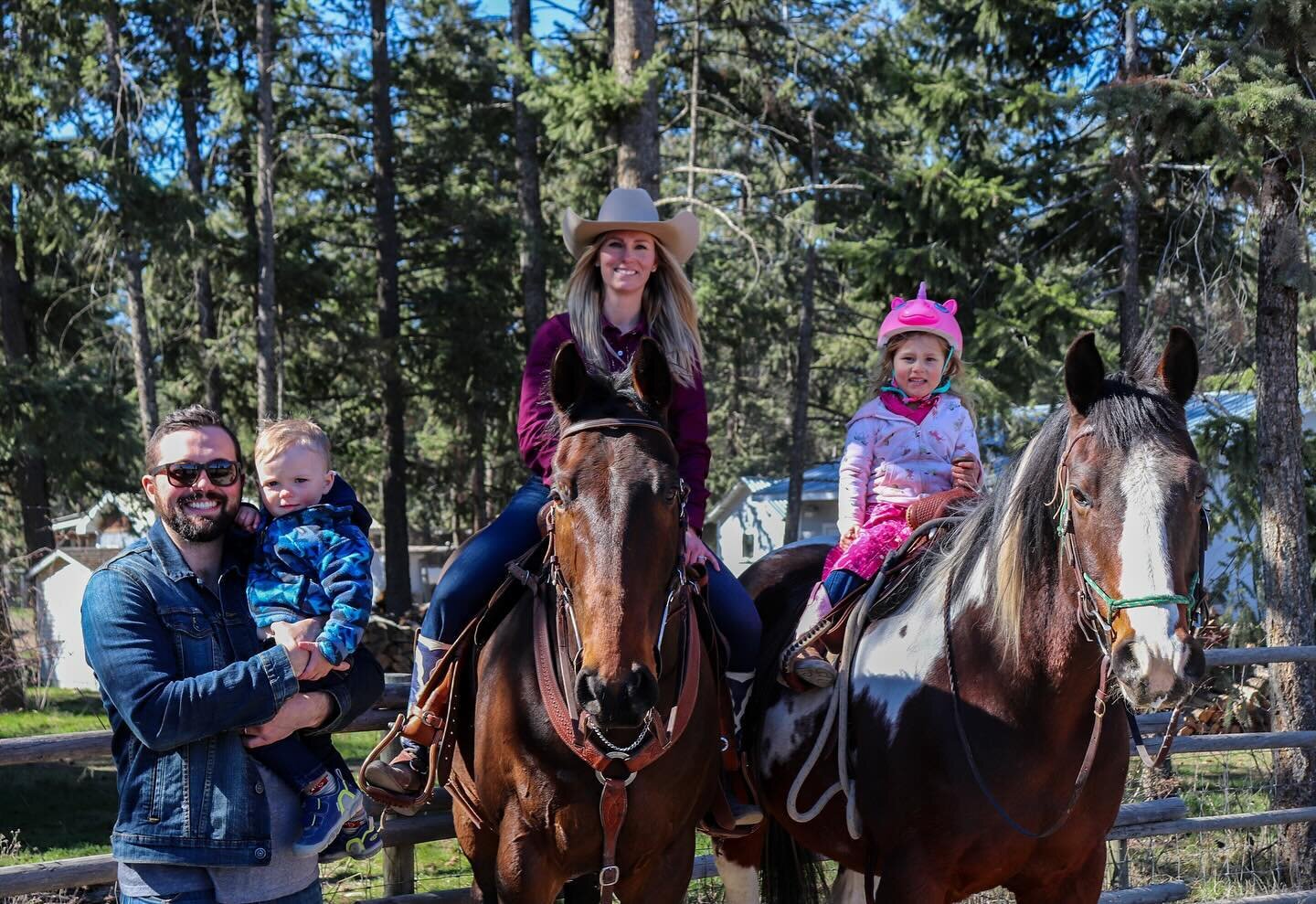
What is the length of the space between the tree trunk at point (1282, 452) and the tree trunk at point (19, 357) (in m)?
14.4

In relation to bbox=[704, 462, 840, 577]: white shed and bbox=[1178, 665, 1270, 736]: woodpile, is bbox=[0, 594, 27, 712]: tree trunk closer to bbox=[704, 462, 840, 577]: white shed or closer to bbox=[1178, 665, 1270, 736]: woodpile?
bbox=[1178, 665, 1270, 736]: woodpile

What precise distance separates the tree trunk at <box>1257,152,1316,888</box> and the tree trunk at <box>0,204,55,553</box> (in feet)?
47.3

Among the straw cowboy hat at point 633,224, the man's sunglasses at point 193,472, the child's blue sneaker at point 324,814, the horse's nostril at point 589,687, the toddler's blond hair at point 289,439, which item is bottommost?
the child's blue sneaker at point 324,814

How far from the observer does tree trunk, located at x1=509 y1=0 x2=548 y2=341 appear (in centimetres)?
1939

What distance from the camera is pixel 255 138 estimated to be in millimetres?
20938

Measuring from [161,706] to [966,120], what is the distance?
41.9 ft

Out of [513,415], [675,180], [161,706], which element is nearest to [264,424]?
[161,706]

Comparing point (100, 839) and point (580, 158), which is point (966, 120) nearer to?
point (580, 158)

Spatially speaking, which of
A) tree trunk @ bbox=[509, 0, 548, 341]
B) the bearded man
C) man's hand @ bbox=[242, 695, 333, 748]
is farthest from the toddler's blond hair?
tree trunk @ bbox=[509, 0, 548, 341]

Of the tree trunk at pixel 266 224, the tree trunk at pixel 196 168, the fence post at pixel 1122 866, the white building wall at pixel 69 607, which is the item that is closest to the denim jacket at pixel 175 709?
the fence post at pixel 1122 866

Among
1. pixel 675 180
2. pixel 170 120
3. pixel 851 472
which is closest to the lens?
pixel 851 472

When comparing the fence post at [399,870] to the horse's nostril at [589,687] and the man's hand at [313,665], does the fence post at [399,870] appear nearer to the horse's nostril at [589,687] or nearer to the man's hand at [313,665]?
the man's hand at [313,665]

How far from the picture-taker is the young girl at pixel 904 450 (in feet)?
15.1

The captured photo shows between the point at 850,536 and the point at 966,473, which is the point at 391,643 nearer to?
the point at 850,536
